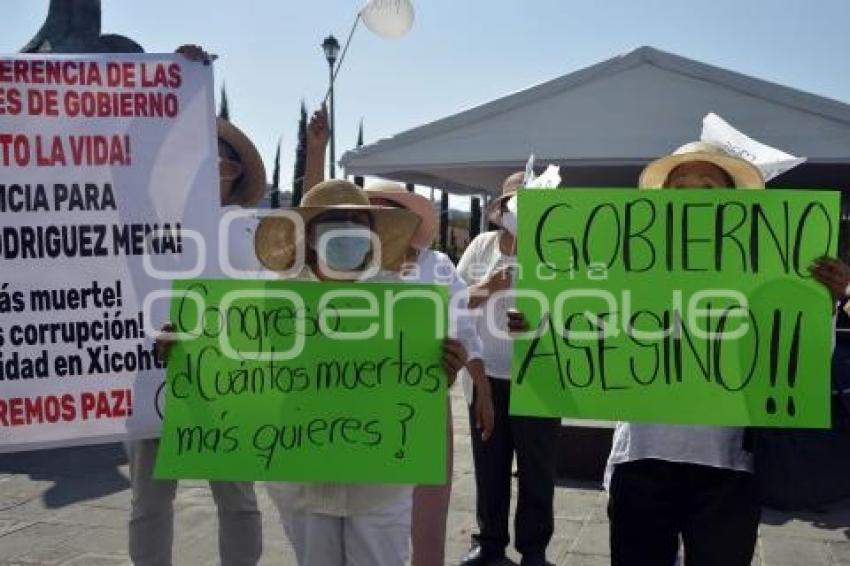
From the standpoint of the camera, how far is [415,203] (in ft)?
11.6

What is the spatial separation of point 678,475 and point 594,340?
1.41ft

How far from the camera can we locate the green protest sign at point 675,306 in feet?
7.20

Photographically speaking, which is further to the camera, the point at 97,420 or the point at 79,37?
the point at 79,37

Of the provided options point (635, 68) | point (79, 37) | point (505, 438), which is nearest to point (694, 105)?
point (635, 68)

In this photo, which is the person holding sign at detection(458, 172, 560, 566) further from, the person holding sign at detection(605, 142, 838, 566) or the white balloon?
the white balloon

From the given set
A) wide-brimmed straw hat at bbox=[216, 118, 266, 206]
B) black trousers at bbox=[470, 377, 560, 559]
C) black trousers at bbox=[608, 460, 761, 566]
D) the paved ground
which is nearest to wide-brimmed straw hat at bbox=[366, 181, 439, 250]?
wide-brimmed straw hat at bbox=[216, 118, 266, 206]

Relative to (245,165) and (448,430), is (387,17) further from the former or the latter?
(448,430)

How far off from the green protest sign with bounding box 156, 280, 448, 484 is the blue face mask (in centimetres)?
9

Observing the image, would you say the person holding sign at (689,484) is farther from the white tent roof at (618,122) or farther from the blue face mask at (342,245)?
the white tent roof at (618,122)

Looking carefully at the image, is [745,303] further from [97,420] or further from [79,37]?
[79,37]

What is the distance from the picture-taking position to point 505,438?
3.87 meters

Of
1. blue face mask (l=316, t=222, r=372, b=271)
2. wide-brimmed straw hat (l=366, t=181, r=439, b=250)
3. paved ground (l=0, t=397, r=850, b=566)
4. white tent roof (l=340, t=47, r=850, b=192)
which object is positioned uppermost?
white tent roof (l=340, t=47, r=850, b=192)

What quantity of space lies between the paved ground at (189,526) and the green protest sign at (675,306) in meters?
1.90

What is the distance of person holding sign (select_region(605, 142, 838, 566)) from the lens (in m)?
2.25
